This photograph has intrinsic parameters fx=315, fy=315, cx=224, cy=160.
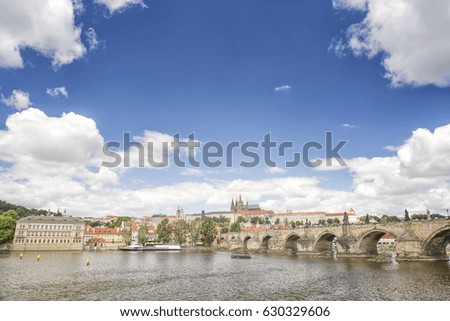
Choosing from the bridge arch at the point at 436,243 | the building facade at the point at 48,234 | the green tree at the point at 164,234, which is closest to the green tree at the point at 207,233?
the green tree at the point at 164,234

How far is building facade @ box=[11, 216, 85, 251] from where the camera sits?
93875 mm

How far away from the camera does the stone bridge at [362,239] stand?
51.4 meters

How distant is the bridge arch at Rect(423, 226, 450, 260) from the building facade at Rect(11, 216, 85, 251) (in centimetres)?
9486

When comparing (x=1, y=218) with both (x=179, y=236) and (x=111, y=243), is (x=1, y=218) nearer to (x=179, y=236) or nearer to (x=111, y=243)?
(x=111, y=243)

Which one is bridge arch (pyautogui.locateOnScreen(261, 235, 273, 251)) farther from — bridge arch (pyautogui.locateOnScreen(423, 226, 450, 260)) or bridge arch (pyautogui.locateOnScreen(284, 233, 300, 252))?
bridge arch (pyautogui.locateOnScreen(423, 226, 450, 260))

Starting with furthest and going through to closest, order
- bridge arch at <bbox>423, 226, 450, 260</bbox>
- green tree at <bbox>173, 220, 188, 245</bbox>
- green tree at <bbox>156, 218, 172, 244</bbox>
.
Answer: green tree at <bbox>173, 220, 188, 245</bbox> → green tree at <bbox>156, 218, 172, 244</bbox> → bridge arch at <bbox>423, 226, 450, 260</bbox>

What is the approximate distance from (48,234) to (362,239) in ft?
298

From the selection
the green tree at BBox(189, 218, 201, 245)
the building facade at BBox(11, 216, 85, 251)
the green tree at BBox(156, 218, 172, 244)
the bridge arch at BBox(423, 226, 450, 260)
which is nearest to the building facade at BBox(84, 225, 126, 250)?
the building facade at BBox(11, 216, 85, 251)

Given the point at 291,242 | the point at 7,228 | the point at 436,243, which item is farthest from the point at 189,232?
the point at 436,243

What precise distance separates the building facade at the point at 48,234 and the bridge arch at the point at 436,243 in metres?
94.9

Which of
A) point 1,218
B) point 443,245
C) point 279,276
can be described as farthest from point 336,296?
point 1,218

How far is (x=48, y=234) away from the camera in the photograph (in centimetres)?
9894

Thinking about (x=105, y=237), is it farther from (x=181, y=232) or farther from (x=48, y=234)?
(x=181, y=232)
